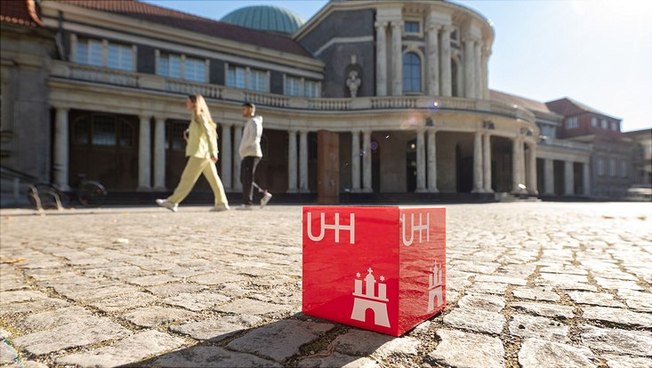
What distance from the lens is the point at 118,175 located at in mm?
24266

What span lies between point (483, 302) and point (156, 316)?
1761 millimetres

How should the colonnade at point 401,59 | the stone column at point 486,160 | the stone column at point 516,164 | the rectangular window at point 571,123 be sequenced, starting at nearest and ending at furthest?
the stone column at point 486,160 < the stone column at point 516,164 < the colonnade at point 401,59 < the rectangular window at point 571,123

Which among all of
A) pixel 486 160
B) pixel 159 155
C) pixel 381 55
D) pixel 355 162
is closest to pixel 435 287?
pixel 159 155

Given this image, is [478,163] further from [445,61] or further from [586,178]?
[586,178]

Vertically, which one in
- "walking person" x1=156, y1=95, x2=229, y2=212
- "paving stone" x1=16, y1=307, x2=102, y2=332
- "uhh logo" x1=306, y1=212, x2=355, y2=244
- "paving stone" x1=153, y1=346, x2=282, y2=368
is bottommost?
"paving stone" x1=16, y1=307, x2=102, y2=332

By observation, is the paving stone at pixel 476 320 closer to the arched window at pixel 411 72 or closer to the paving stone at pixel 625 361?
the paving stone at pixel 625 361

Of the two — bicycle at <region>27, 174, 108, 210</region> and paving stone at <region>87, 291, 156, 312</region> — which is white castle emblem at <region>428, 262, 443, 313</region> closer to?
paving stone at <region>87, 291, 156, 312</region>

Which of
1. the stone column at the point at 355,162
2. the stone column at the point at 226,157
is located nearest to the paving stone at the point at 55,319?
the stone column at the point at 226,157

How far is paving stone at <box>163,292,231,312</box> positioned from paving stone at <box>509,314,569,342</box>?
153 centimetres

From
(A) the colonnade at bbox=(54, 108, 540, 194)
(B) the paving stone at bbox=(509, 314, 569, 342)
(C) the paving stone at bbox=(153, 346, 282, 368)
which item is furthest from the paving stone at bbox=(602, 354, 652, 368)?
(A) the colonnade at bbox=(54, 108, 540, 194)

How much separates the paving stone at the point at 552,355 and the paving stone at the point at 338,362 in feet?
1.83

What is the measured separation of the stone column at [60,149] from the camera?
1892 centimetres

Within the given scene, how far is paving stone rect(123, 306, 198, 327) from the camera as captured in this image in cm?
191

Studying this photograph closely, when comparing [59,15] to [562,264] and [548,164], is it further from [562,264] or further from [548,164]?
[548,164]
